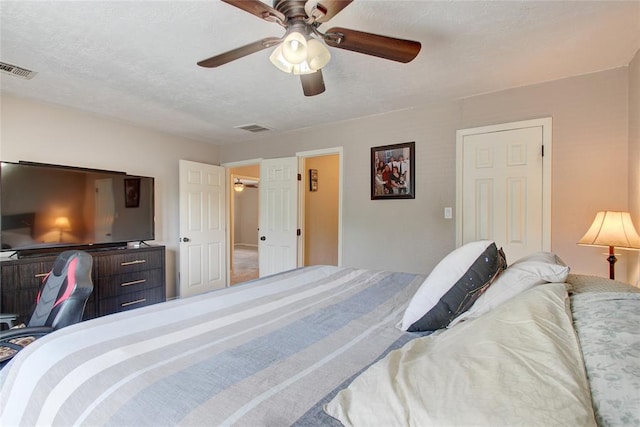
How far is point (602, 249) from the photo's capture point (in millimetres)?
2420

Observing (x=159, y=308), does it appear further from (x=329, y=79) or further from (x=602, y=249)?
(x=602, y=249)

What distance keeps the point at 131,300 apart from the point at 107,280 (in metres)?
0.36

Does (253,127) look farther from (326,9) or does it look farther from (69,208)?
(326,9)

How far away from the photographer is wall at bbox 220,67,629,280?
7.82 feet

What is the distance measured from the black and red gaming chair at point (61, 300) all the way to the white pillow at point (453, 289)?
1.80 m

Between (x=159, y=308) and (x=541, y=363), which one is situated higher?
(x=541, y=363)

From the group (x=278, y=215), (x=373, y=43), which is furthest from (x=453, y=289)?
(x=278, y=215)

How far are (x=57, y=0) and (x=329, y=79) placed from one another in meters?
1.77

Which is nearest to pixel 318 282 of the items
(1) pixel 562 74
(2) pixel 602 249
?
(2) pixel 602 249

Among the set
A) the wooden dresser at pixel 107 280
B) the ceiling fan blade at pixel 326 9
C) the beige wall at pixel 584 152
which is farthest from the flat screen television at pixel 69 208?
the beige wall at pixel 584 152

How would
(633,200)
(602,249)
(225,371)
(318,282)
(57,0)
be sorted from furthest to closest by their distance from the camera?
(602,249), (633,200), (318,282), (57,0), (225,371)

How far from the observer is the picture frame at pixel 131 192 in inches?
137

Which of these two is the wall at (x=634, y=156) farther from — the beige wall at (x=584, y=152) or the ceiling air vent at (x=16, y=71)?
the ceiling air vent at (x=16, y=71)

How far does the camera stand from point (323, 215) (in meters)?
5.23
